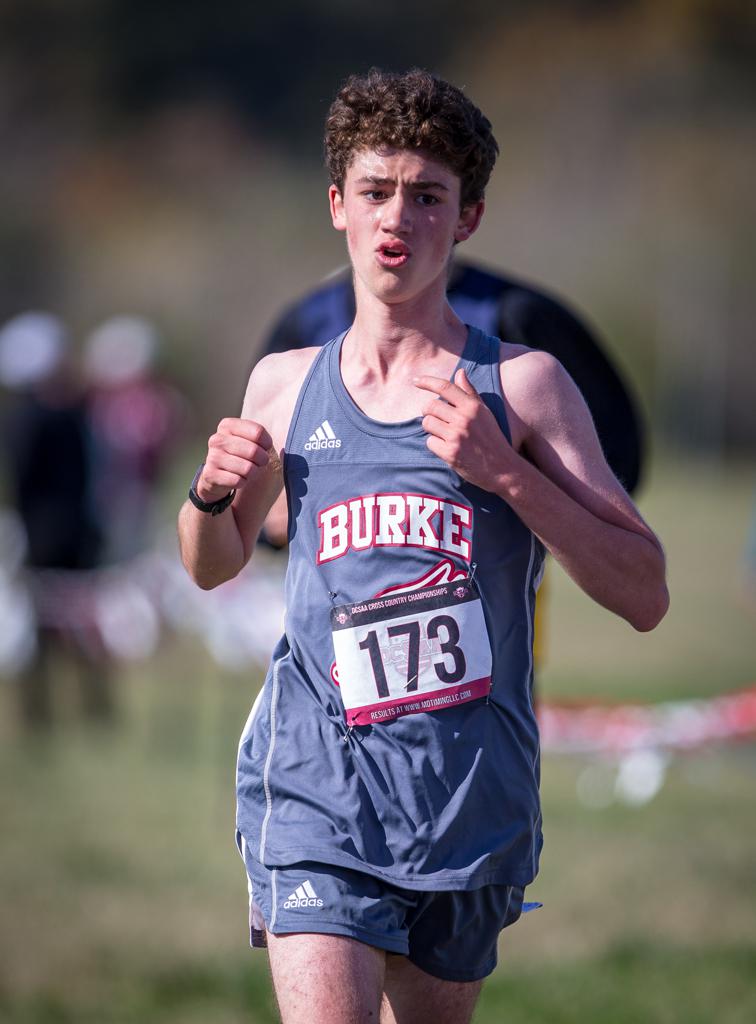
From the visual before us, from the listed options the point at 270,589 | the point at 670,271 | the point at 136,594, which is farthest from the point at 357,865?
the point at 670,271

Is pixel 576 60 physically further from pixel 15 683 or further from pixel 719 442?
pixel 15 683

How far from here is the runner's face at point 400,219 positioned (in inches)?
98.4

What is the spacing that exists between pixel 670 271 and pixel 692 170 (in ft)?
16.1

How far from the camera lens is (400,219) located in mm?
2477

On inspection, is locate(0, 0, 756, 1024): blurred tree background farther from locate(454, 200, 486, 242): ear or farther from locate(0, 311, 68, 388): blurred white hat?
locate(454, 200, 486, 242): ear

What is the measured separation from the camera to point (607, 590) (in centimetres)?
252

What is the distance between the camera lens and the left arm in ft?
7.92

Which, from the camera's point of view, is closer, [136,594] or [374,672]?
[374,672]

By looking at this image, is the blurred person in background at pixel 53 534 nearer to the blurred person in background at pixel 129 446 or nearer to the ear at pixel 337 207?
the blurred person in background at pixel 129 446

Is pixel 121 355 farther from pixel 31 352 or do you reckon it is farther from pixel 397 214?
pixel 397 214

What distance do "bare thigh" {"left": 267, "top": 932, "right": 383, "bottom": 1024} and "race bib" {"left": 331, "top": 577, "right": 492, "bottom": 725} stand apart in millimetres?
374

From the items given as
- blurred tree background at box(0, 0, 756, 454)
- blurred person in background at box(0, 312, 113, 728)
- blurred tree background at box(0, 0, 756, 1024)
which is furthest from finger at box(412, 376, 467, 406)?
blurred tree background at box(0, 0, 756, 454)

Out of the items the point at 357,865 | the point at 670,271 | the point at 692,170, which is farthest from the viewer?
the point at 692,170

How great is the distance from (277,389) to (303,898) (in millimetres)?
895
